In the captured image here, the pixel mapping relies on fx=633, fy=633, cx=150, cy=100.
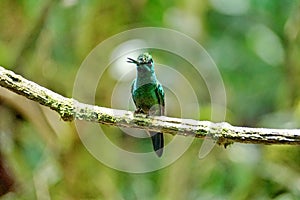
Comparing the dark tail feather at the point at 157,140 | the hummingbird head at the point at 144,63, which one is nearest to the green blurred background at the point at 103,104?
the dark tail feather at the point at 157,140

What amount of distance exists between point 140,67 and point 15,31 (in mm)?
1141

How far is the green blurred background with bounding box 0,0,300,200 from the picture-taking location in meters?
1.89

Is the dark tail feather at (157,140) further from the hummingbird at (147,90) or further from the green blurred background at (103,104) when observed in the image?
the green blurred background at (103,104)

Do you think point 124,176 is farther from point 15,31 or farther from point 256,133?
point 256,133

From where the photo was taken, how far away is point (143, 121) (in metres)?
1.02

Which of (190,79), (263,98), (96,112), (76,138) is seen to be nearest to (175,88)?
(190,79)

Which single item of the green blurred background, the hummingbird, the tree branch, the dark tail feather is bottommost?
the tree branch

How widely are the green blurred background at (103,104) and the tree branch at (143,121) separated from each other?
742mm

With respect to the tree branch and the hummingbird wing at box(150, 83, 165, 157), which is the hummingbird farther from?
the tree branch

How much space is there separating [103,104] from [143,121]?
3.41 feet

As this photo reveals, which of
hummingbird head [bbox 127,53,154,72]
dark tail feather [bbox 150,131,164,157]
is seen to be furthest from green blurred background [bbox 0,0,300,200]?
hummingbird head [bbox 127,53,154,72]

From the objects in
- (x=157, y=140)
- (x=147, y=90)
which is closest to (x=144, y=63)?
(x=147, y=90)

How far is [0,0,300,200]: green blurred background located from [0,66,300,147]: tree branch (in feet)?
2.44

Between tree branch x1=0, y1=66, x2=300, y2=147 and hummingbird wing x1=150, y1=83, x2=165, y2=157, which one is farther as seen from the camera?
hummingbird wing x1=150, y1=83, x2=165, y2=157
